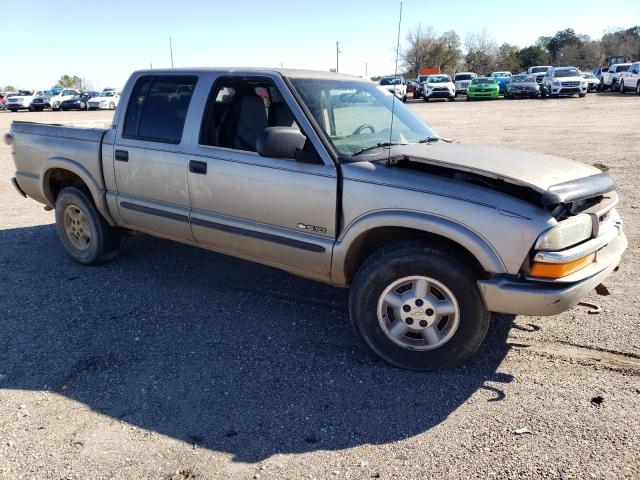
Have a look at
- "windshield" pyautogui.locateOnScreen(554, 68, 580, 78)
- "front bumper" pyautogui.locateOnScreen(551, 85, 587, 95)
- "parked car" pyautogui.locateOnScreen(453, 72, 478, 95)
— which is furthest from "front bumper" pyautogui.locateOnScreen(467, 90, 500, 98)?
"parked car" pyautogui.locateOnScreen(453, 72, 478, 95)

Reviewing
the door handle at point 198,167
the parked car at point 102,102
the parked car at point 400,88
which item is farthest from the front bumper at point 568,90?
Result: the door handle at point 198,167

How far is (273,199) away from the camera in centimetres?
382

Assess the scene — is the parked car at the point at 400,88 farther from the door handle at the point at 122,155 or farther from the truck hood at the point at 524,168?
the door handle at the point at 122,155

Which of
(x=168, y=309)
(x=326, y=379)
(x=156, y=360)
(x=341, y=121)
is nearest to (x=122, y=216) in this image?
(x=168, y=309)

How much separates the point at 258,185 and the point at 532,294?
199 centimetres

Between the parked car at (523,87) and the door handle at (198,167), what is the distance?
34113 millimetres

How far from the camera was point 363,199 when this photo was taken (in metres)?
3.42

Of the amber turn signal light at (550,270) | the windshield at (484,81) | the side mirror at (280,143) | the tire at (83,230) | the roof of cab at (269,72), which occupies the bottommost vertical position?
the tire at (83,230)

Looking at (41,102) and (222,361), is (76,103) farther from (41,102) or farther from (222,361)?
(222,361)

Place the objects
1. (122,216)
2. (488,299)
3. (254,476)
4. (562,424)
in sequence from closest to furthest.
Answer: (254,476) → (562,424) → (488,299) → (122,216)

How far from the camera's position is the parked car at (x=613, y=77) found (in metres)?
A: 37.0

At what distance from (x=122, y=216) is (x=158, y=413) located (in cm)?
242

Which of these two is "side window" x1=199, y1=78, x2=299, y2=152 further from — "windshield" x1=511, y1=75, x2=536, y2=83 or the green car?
"windshield" x1=511, y1=75, x2=536, y2=83

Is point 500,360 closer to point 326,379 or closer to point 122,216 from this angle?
point 326,379
